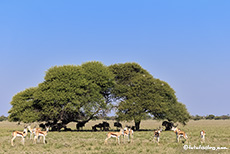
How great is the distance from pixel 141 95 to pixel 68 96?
41.4ft

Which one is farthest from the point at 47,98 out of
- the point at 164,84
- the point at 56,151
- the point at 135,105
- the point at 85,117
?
the point at 56,151

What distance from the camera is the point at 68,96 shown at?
55.7 meters

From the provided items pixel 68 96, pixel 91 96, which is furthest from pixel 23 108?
pixel 91 96

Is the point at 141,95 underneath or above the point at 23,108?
above

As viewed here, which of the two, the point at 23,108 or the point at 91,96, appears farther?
the point at 23,108

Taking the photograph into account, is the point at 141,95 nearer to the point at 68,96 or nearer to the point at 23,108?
the point at 68,96

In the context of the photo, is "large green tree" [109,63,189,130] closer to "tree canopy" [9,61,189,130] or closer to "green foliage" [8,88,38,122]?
"tree canopy" [9,61,189,130]

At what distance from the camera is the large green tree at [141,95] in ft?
194

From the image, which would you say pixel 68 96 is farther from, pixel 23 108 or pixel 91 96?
pixel 23 108

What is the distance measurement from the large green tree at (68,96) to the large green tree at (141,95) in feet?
9.05

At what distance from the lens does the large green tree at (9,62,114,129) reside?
184ft

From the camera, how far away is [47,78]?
58.4 metres

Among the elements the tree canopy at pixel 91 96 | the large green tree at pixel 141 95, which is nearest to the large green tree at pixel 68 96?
the tree canopy at pixel 91 96

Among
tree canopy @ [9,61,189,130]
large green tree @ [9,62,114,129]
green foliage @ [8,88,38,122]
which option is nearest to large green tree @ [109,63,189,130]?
tree canopy @ [9,61,189,130]
